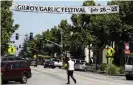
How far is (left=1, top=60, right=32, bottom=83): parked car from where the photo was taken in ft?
94.4

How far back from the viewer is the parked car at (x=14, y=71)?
28.8m

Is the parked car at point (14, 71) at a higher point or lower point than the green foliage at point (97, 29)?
lower

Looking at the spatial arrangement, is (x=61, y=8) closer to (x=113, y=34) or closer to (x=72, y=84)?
(x=72, y=84)

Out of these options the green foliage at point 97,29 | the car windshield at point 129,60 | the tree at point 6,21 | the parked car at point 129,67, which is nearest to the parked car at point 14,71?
the parked car at point 129,67

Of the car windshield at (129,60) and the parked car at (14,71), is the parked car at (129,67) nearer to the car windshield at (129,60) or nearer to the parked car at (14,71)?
the car windshield at (129,60)

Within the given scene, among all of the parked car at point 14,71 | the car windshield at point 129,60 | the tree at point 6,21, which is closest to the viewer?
the parked car at point 14,71

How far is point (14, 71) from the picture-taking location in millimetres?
29047

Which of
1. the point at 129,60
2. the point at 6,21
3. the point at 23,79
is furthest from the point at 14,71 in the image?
the point at 6,21

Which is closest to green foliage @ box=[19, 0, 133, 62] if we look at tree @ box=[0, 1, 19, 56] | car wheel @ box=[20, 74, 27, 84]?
tree @ box=[0, 1, 19, 56]

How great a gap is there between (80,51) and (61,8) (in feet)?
213

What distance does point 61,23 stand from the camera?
353ft

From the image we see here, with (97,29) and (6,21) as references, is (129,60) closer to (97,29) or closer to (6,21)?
(6,21)

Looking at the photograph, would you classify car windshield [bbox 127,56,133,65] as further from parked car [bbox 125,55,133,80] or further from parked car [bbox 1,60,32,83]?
parked car [bbox 1,60,32,83]

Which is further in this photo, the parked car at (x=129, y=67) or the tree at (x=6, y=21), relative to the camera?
the tree at (x=6, y=21)
